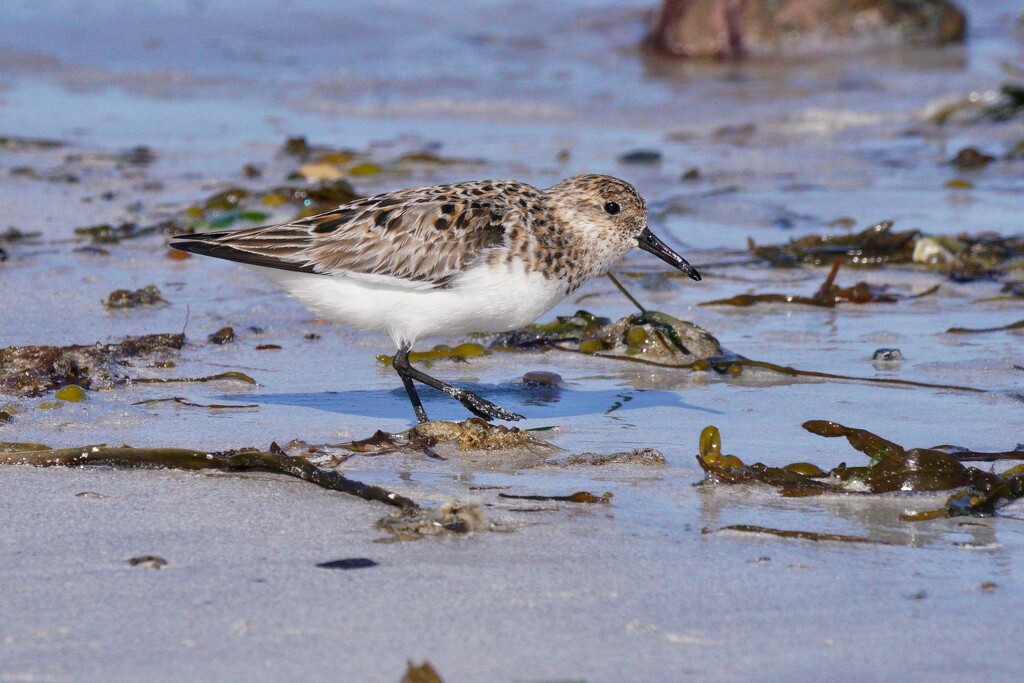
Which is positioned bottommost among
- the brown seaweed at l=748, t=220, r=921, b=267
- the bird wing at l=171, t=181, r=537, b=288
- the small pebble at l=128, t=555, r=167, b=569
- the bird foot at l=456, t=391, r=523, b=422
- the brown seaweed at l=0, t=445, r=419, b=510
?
the small pebble at l=128, t=555, r=167, b=569

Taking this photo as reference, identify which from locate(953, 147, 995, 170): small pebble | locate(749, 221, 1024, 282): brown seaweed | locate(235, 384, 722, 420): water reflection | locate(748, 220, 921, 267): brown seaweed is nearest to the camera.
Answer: locate(235, 384, 722, 420): water reflection

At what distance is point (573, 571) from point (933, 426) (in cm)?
190

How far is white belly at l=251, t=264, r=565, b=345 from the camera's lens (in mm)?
4750

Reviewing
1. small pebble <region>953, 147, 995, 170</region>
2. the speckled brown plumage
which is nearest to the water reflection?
the speckled brown plumage

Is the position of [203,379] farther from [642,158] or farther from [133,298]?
[642,158]

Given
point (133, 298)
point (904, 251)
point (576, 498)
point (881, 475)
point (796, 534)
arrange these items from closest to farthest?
point (796, 534) → point (576, 498) → point (881, 475) → point (133, 298) → point (904, 251)

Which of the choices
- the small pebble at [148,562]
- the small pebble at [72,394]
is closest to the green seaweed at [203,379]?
the small pebble at [72,394]

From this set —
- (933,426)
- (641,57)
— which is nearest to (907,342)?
(933,426)

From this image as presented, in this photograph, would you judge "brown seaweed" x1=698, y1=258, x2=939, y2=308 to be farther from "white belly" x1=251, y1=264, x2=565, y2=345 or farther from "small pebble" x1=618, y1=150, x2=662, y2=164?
"small pebble" x1=618, y1=150, x2=662, y2=164

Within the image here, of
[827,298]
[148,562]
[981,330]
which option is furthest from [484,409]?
[981,330]

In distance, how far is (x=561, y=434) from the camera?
4.58m

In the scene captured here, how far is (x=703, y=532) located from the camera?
354 centimetres

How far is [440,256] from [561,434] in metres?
0.78

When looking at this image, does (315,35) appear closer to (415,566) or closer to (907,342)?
(907,342)
